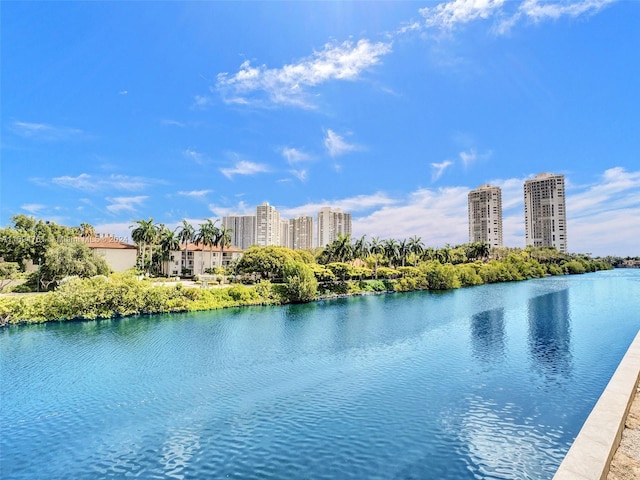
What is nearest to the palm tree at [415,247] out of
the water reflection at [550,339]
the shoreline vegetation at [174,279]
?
the shoreline vegetation at [174,279]

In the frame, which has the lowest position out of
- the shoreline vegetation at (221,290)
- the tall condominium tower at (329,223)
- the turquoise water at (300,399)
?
the turquoise water at (300,399)

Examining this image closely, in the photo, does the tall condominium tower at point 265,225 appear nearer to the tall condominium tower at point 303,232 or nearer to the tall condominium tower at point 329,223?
the tall condominium tower at point 303,232

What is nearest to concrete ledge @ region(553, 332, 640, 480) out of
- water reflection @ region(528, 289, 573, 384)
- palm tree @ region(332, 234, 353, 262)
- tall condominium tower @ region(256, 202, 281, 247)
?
water reflection @ region(528, 289, 573, 384)

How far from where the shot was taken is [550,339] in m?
25.2

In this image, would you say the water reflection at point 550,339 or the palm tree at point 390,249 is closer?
the water reflection at point 550,339

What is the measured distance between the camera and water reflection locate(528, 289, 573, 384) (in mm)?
18331

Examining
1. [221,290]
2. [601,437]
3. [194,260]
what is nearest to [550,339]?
[601,437]

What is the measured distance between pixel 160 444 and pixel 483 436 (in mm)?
10748

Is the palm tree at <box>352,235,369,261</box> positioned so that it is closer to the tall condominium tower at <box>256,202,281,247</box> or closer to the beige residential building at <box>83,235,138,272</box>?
the beige residential building at <box>83,235,138,272</box>

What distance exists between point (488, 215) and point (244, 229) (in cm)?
9864

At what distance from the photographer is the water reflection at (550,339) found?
722 inches

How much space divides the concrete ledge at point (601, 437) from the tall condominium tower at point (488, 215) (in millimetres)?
146989

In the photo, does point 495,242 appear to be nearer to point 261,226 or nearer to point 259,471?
point 261,226

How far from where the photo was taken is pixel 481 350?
22438 mm
